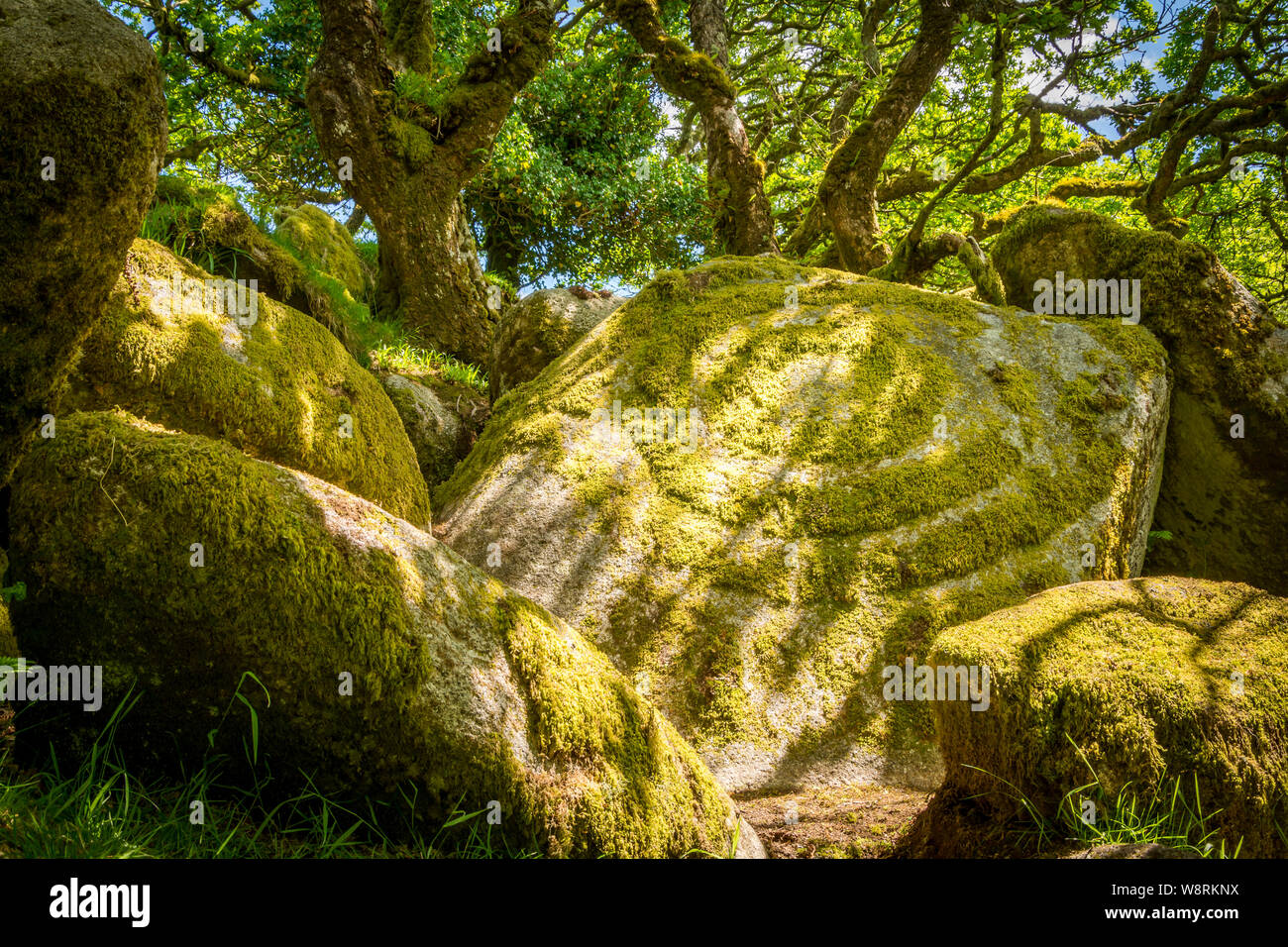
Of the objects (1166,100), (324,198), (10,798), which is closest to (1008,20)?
(1166,100)

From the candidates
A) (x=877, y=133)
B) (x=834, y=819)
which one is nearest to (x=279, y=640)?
(x=834, y=819)

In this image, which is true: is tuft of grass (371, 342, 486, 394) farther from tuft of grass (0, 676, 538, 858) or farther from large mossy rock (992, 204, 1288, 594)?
large mossy rock (992, 204, 1288, 594)

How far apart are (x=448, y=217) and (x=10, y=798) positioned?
724cm

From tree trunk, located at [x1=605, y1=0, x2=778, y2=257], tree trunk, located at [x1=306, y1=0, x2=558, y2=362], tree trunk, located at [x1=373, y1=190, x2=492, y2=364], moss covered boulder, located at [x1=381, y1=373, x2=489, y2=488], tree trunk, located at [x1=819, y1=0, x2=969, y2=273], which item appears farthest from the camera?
tree trunk, located at [x1=605, y1=0, x2=778, y2=257]

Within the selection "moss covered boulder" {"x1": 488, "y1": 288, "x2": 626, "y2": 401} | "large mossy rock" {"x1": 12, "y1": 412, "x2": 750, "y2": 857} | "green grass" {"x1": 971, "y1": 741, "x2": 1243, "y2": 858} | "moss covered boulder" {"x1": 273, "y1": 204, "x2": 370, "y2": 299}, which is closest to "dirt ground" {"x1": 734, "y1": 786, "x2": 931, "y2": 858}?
"green grass" {"x1": 971, "y1": 741, "x2": 1243, "y2": 858}

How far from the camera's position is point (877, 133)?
28.2 feet

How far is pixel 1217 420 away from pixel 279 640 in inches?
239

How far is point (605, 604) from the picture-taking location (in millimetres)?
4445

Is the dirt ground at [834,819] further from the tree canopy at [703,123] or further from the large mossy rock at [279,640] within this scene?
the tree canopy at [703,123]

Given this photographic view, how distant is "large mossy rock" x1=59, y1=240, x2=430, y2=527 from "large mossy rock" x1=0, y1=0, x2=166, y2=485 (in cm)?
119

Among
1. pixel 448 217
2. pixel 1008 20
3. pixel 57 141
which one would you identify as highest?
pixel 1008 20

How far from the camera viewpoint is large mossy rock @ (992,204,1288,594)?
5.17m

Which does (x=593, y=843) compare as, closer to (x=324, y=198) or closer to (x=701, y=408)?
(x=701, y=408)

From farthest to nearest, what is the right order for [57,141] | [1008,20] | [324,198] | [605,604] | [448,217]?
[324,198] → [448,217] → [1008,20] → [605,604] → [57,141]
